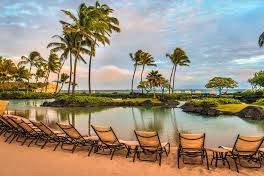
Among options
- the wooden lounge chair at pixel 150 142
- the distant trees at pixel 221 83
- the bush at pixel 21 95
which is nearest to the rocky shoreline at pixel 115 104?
the bush at pixel 21 95

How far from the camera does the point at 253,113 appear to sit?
979 inches

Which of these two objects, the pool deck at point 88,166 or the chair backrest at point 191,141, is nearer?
the pool deck at point 88,166

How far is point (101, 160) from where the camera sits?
8.88m

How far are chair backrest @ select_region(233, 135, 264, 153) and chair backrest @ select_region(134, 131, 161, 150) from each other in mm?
1977

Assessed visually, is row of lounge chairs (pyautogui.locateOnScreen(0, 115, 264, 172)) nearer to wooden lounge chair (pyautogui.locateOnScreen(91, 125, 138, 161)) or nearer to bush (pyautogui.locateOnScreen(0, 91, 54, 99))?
wooden lounge chair (pyautogui.locateOnScreen(91, 125, 138, 161))

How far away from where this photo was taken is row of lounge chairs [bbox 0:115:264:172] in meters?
8.20

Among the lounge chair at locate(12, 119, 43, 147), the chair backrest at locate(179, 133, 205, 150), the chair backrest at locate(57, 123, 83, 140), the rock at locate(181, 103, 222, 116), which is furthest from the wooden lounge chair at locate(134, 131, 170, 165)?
the rock at locate(181, 103, 222, 116)

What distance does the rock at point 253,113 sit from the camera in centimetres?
2422

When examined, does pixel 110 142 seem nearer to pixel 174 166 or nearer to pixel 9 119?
pixel 174 166

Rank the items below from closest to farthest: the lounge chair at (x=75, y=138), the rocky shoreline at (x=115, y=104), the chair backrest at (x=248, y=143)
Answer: the chair backrest at (x=248, y=143) < the lounge chair at (x=75, y=138) < the rocky shoreline at (x=115, y=104)

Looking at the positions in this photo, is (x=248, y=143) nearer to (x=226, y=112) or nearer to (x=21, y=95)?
(x=226, y=112)

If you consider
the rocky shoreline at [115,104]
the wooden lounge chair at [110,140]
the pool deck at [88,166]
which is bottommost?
the pool deck at [88,166]

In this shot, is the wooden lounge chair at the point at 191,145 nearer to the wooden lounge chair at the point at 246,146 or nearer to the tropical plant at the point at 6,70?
the wooden lounge chair at the point at 246,146

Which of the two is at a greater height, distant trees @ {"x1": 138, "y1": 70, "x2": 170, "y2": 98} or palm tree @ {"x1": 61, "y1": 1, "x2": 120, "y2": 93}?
palm tree @ {"x1": 61, "y1": 1, "x2": 120, "y2": 93}
